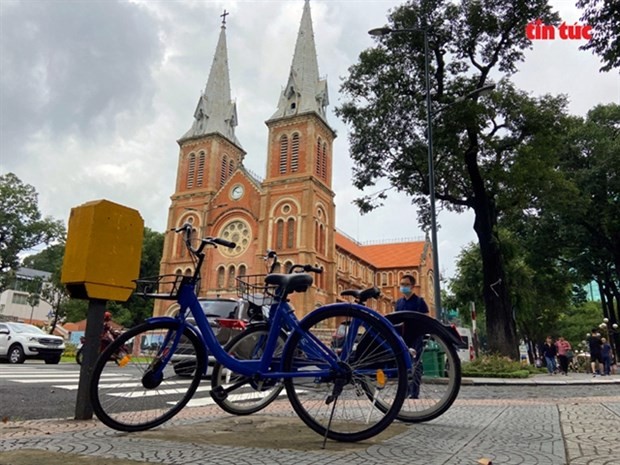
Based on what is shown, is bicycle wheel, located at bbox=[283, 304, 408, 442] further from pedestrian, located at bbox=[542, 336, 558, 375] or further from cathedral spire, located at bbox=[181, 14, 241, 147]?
cathedral spire, located at bbox=[181, 14, 241, 147]

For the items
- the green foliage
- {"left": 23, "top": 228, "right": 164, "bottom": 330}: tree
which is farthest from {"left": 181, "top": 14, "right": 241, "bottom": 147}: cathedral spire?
the green foliage

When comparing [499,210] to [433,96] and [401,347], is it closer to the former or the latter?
[433,96]

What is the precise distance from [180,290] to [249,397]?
1.28m

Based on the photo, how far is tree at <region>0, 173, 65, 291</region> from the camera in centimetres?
4425

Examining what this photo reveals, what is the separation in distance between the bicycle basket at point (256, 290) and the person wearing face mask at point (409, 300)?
3.02 meters

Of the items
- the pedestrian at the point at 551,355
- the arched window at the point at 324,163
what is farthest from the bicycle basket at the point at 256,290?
the arched window at the point at 324,163

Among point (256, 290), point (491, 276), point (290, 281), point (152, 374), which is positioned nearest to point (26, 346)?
point (152, 374)

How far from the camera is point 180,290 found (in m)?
4.09

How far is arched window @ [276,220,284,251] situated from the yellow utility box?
44107mm

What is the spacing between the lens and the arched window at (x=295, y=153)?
51625mm

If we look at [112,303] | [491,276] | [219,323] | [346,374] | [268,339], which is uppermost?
[112,303]

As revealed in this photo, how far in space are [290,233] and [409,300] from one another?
139ft

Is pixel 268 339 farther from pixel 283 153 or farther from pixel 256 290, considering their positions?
pixel 283 153

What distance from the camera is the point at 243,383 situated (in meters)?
4.14
